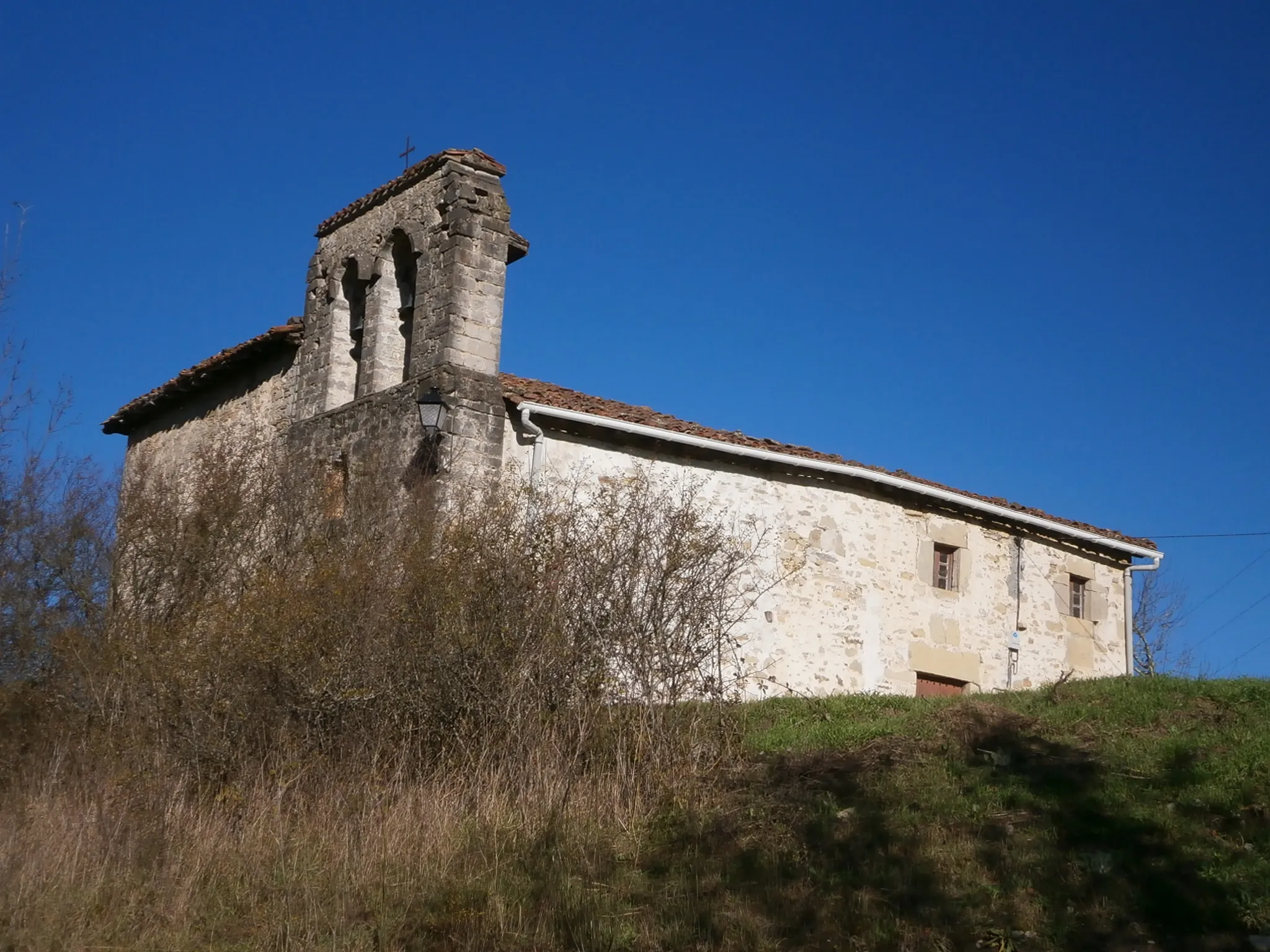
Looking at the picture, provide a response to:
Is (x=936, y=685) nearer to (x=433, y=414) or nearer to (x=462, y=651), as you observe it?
(x=433, y=414)

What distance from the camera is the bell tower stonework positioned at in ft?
42.2

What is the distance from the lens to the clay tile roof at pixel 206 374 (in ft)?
51.1

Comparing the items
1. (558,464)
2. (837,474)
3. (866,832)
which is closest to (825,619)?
(837,474)

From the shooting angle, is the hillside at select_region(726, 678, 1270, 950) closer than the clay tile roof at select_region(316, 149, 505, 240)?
Yes

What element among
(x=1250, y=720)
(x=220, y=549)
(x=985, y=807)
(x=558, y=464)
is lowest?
(x=985, y=807)

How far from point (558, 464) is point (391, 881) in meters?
6.46

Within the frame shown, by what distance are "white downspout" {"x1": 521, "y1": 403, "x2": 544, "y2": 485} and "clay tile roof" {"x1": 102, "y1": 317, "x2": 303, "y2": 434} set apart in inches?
159

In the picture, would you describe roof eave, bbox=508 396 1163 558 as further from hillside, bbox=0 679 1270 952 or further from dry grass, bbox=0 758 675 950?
dry grass, bbox=0 758 675 950

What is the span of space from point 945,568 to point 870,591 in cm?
146

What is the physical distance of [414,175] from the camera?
14.3 m

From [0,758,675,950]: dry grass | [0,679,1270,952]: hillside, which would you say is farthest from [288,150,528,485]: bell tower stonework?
[0,679,1270,952]: hillside

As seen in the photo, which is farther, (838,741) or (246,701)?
(838,741)

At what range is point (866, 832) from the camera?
7820 millimetres

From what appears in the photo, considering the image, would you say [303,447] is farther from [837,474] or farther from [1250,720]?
[1250,720]
